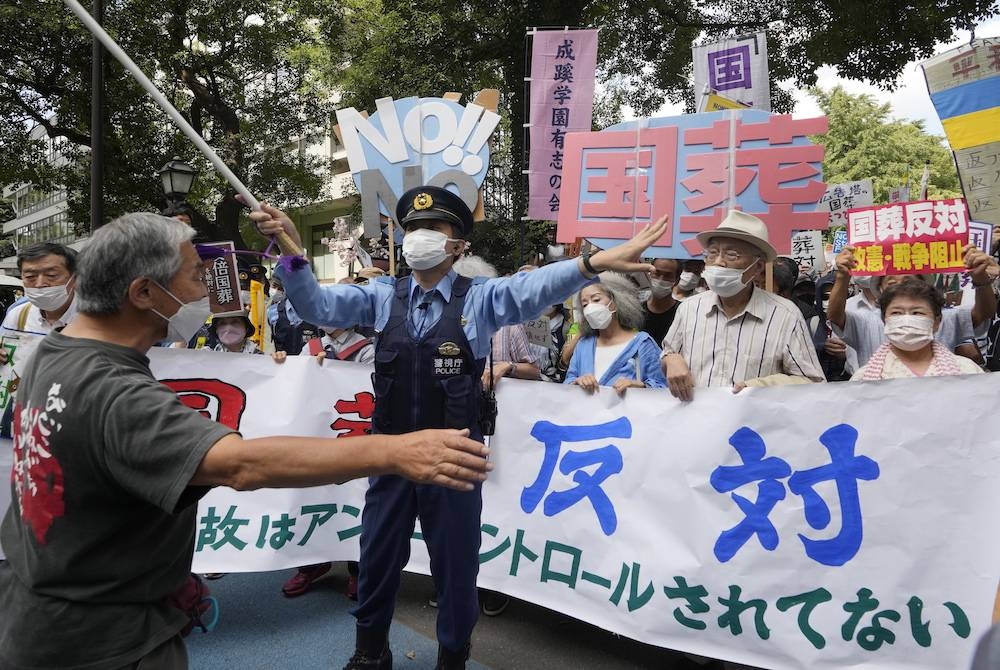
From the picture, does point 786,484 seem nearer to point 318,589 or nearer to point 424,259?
point 424,259

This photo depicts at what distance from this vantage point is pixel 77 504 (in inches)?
60.1

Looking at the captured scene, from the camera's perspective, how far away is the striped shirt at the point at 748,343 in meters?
3.22

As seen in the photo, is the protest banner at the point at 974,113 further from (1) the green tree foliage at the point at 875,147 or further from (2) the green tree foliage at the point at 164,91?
(1) the green tree foliage at the point at 875,147

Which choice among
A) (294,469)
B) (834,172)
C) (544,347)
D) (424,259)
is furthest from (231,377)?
(834,172)

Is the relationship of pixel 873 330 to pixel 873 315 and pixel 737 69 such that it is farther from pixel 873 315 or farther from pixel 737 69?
pixel 737 69

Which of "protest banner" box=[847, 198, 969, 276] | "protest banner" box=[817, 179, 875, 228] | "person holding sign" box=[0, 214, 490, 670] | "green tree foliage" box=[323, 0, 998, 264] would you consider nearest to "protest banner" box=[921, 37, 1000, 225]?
"protest banner" box=[847, 198, 969, 276]

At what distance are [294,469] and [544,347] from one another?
4347 mm

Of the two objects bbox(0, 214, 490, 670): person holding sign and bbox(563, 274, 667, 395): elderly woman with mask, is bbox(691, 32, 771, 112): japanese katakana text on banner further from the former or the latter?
bbox(0, 214, 490, 670): person holding sign

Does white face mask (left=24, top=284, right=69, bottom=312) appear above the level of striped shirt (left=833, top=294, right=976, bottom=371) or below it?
above

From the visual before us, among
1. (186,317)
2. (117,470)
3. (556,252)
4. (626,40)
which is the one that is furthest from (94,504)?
(626,40)

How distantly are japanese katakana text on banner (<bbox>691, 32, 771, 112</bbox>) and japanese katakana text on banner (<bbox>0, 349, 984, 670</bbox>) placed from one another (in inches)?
186

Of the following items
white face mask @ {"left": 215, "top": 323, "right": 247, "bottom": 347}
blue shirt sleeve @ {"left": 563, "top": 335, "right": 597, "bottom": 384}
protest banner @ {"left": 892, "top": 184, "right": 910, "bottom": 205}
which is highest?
protest banner @ {"left": 892, "top": 184, "right": 910, "bottom": 205}

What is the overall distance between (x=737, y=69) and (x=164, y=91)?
488 inches

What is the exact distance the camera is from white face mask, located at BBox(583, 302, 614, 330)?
3.89 metres
